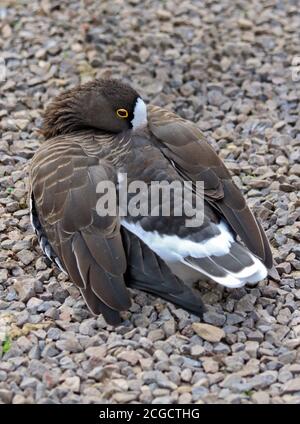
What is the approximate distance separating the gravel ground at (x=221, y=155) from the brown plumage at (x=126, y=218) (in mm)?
231

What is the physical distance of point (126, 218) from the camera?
5.94m

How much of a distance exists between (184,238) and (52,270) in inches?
40.8

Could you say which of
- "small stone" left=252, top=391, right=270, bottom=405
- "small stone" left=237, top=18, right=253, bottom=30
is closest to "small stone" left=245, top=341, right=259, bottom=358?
"small stone" left=252, top=391, right=270, bottom=405

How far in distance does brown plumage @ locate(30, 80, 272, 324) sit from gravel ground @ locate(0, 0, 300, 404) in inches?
9.1

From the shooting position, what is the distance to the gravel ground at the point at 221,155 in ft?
17.4

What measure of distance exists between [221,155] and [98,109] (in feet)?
4.64

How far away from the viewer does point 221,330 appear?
5.67 metres

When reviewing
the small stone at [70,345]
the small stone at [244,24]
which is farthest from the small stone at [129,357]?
the small stone at [244,24]

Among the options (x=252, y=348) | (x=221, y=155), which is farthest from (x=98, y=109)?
(x=252, y=348)

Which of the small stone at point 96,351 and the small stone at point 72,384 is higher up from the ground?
the small stone at point 72,384

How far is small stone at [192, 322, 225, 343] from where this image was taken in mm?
5602

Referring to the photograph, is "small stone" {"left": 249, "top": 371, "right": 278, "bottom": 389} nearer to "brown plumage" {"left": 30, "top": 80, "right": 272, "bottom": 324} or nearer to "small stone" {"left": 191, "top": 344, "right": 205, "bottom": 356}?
"small stone" {"left": 191, "top": 344, "right": 205, "bottom": 356}

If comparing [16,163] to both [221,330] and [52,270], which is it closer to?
[52,270]

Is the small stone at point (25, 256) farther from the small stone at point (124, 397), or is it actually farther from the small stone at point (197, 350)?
the small stone at point (124, 397)
